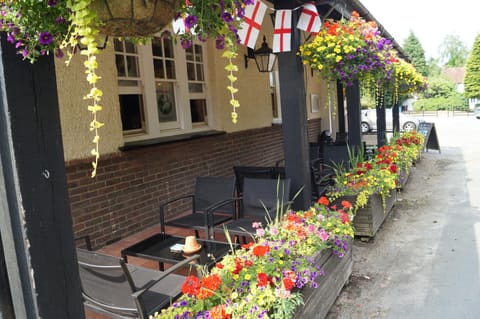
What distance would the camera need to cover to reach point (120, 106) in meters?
4.77

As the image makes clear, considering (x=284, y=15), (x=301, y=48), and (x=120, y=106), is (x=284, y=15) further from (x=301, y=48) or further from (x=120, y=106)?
(x=120, y=106)

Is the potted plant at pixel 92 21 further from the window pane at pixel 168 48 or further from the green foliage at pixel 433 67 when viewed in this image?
the green foliage at pixel 433 67

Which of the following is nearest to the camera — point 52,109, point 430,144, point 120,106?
point 52,109

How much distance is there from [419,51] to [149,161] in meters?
57.1

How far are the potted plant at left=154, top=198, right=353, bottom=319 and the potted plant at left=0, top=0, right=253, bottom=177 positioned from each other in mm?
976

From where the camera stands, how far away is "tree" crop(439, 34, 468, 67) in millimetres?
64250

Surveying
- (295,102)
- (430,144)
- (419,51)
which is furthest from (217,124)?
(419,51)

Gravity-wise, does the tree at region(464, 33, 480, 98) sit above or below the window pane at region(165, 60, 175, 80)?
above

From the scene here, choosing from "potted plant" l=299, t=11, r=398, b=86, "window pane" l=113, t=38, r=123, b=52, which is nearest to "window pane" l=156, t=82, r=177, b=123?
"window pane" l=113, t=38, r=123, b=52

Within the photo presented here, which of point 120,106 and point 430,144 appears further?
point 430,144

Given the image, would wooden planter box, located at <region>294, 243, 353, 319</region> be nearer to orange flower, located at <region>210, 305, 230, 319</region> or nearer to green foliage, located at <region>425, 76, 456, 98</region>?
orange flower, located at <region>210, 305, 230, 319</region>

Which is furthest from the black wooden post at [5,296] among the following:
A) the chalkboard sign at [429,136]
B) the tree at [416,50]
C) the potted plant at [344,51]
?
the tree at [416,50]

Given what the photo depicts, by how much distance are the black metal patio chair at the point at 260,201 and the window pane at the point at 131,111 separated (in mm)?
1910

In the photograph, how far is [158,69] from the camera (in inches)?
208
